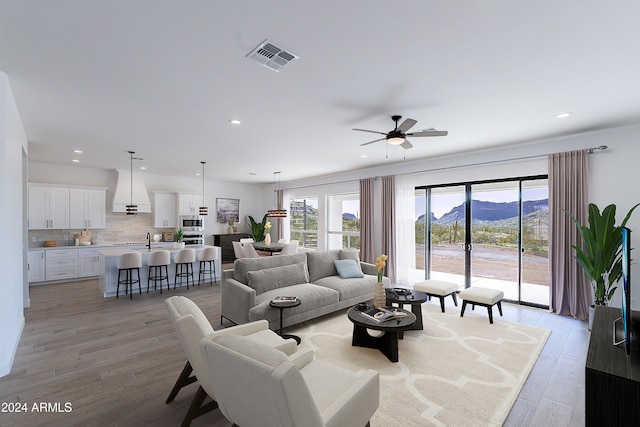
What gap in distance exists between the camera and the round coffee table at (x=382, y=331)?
2992mm

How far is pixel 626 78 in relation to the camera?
8.91 ft

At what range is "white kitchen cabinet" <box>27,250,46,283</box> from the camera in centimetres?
627

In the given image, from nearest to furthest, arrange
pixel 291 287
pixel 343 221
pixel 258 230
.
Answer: pixel 291 287
pixel 343 221
pixel 258 230

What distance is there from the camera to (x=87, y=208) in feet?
23.8

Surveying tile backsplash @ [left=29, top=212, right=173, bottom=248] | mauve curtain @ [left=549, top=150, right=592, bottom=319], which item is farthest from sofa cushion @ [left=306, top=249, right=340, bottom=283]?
tile backsplash @ [left=29, top=212, right=173, bottom=248]

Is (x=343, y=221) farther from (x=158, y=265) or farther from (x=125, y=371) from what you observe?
(x=125, y=371)

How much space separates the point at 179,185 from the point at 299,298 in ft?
23.1

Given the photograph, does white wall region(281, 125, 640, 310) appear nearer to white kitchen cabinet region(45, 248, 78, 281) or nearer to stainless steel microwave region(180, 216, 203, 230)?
stainless steel microwave region(180, 216, 203, 230)

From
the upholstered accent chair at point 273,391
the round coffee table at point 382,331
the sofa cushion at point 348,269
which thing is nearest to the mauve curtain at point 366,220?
the sofa cushion at point 348,269

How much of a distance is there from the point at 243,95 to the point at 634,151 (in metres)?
5.39

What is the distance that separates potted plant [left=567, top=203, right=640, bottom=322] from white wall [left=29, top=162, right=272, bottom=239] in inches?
351

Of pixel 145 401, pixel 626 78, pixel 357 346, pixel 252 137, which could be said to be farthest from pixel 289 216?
pixel 626 78

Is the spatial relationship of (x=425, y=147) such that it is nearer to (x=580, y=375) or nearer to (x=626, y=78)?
(x=626, y=78)

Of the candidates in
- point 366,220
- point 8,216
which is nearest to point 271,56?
point 8,216
